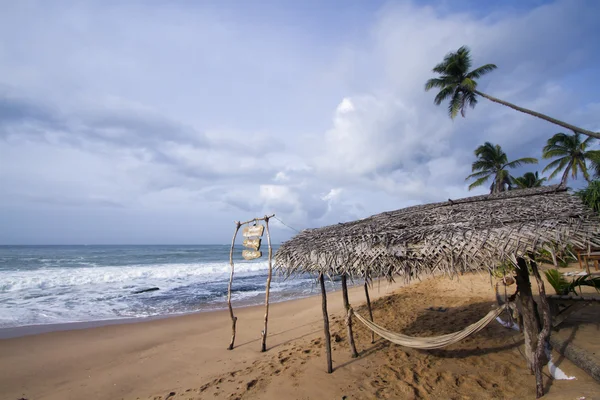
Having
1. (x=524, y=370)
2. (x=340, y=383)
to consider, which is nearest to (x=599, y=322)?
(x=524, y=370)

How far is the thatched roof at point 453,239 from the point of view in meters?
2.89

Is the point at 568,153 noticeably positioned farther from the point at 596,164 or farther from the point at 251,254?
the point at 251,254

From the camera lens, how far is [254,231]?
5770 millimetres

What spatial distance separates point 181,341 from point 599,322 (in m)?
7.65

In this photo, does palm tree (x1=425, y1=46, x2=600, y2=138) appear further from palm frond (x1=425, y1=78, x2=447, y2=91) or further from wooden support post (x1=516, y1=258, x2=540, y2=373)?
wooden support post (x1=516, y1=258, x2=540, y2=373)

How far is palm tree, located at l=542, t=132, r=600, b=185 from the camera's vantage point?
59.3 feet

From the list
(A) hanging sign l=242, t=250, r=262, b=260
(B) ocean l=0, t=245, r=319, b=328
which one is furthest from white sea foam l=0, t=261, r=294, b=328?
(A) hanging sign l=242, t=250, r=262, b=260

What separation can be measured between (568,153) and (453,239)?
22096 millimetres

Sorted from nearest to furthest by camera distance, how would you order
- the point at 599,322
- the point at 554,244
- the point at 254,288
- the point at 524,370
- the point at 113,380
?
1. the point at 554,244
2. the point at 524,370
3. the point at 599,322
4. the point at 113,380
5. the point at 254,288

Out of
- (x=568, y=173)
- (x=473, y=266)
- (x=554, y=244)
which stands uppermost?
(x=568, y=173)

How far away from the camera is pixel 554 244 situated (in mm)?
2859

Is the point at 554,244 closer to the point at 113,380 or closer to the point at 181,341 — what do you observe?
the point at 113,380

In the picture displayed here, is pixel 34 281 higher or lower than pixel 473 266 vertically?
lower

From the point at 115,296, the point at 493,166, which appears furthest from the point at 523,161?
the point at 115,296
